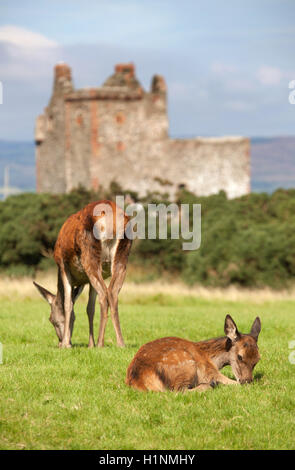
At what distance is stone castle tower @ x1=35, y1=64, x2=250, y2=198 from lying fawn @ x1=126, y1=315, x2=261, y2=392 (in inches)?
1773

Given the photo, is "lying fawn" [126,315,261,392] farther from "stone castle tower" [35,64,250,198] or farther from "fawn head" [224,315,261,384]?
"stone castle tower" [35,64,250,198]

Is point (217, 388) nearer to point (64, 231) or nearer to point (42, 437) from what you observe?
point (42, 437)

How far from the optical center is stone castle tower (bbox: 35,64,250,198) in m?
56.3

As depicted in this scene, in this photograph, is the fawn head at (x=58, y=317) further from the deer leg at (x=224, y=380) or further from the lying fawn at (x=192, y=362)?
the deer leg at (x=224, y=380)

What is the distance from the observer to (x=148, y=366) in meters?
9.54

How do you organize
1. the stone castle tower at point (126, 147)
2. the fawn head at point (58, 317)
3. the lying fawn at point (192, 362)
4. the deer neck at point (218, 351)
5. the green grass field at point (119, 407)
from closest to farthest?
the green grass field at point (119, 407)
the lying fawn at point (192, 362)
the deer neck at point (218, 351)
the fawn head at point (58, 317)
the stone castle tower at point (126, 147)

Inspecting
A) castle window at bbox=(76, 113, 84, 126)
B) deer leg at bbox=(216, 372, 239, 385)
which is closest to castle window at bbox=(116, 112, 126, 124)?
castle window at bbox=(76, 113, 84, 126)

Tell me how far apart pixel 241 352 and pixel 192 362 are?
2.27ft

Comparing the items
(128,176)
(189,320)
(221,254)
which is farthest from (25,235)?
(189,320)

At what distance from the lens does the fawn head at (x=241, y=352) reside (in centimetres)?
983

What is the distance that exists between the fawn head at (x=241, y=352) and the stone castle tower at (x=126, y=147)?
45.1 metres

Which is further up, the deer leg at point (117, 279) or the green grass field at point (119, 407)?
the deer leg at point (117, 279)

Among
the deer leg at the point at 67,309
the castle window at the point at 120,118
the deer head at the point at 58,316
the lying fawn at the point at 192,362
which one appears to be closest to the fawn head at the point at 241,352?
the lying fawn at the point at 192,362
